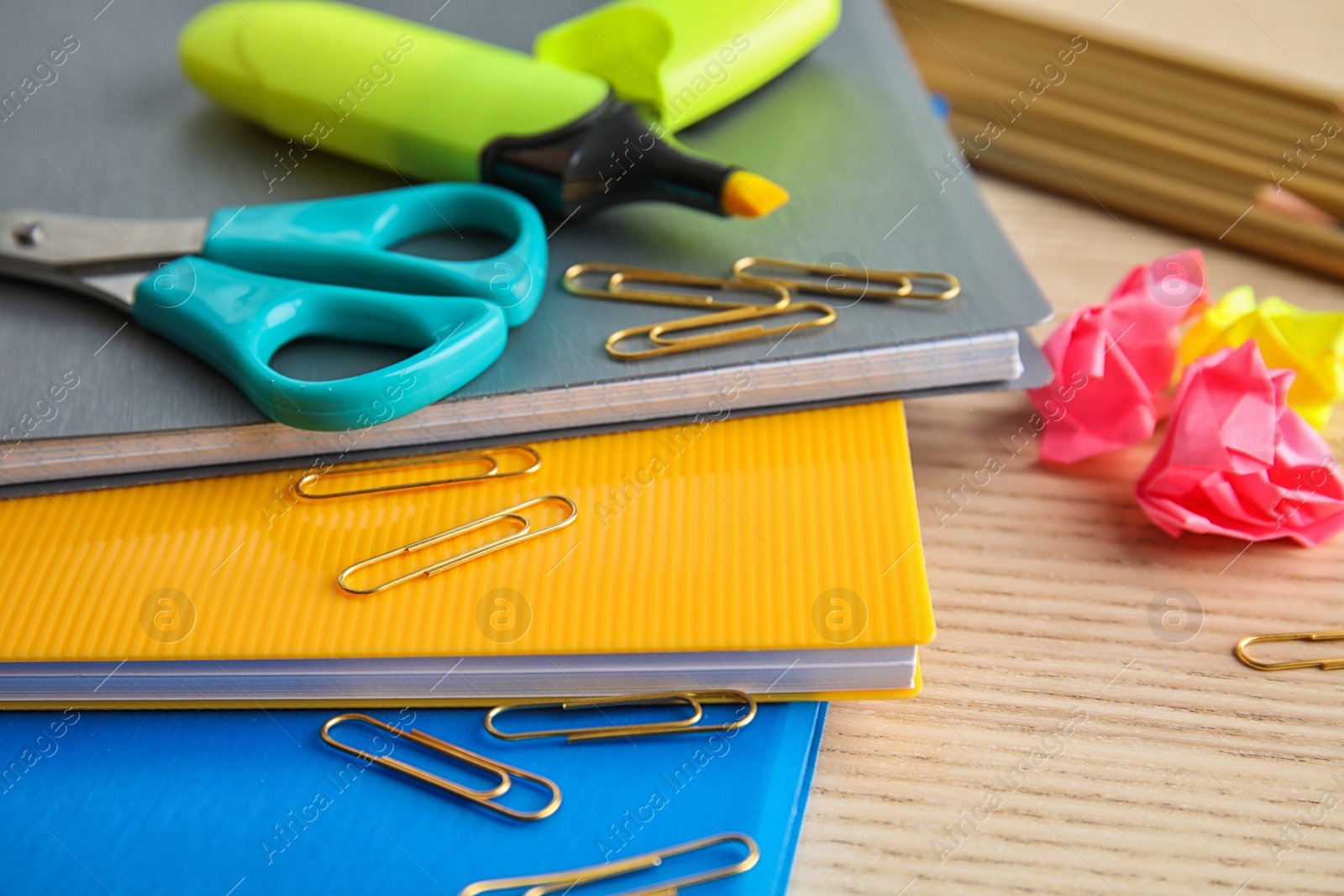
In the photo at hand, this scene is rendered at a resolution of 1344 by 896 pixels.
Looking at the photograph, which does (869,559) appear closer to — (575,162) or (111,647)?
(575,162)

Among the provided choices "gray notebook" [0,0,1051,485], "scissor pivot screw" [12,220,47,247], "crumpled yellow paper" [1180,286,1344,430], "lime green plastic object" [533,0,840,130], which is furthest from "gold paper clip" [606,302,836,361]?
"scissor pivot screw" [12,220,47,247]

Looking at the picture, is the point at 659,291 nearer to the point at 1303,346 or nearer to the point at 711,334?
the point at 711,334

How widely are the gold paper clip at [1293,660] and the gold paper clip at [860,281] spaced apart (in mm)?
342

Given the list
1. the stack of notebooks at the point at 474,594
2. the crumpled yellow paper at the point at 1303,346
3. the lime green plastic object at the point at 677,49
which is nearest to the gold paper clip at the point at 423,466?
the stack of notebooks at the point at 474,594

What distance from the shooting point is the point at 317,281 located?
2.96ft

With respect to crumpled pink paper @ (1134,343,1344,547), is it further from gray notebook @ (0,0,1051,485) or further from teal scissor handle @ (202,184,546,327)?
teal scissor handle @ (202,184,546,327)

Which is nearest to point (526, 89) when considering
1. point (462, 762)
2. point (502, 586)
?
point (502, 586)

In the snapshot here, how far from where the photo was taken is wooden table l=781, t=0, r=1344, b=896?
2.22ft

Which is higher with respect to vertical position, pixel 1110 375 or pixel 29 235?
pixel 29 235

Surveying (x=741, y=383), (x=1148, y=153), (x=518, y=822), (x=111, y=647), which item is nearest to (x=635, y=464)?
(x=741, y=383)

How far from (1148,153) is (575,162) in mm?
664

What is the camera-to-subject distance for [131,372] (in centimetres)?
87

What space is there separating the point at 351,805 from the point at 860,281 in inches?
22.3

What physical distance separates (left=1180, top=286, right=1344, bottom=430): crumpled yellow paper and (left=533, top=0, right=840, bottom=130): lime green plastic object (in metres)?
0.51
